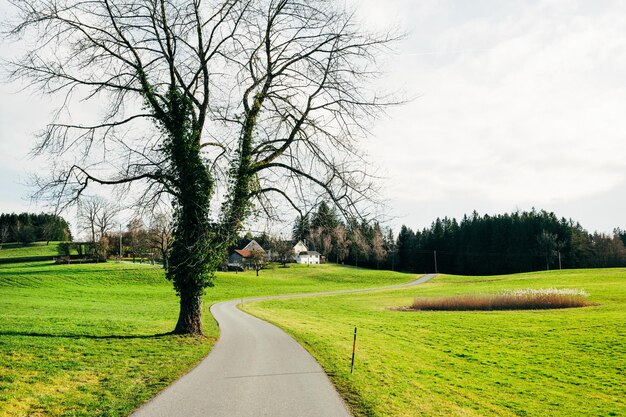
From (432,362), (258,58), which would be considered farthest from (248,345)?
(258,58)

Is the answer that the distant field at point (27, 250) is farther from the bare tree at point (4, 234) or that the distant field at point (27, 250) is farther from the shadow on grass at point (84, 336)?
the shadow on grass at point (84, 336)

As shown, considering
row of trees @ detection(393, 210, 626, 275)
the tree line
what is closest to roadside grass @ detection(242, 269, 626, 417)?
the tree line

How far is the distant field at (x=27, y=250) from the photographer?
309ft

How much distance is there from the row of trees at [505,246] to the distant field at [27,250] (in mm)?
84951

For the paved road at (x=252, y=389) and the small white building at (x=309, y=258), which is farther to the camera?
the small white building at (x=309, y=258)

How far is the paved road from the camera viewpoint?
308 inches

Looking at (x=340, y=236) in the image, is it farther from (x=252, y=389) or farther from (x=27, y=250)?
(x=27, y=250)

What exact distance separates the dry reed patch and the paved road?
22.9 metres

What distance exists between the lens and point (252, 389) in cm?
938

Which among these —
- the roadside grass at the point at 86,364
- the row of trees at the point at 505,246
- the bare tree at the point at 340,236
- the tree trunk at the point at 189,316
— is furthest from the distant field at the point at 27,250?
the bare tree at the point at 340,236

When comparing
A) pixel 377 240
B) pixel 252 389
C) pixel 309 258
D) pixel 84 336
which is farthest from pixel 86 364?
pixel 309 258

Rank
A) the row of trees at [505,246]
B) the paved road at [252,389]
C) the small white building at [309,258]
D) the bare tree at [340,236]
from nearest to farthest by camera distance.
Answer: the paved road at [252,389] < the bare tree at [340,236] < the row of trees at [505,246] < the small white building at [309,258]

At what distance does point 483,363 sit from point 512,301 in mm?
19860

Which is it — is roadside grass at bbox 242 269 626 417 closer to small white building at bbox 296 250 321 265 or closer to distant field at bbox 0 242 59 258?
small white building at bbox 296 250 321 265
